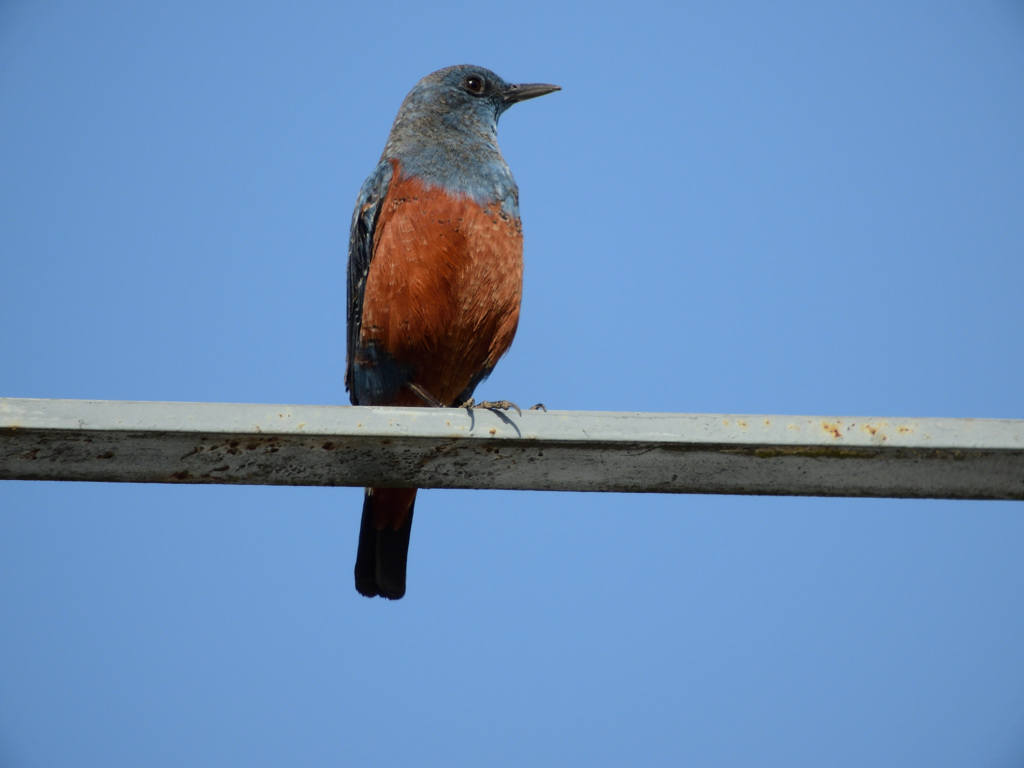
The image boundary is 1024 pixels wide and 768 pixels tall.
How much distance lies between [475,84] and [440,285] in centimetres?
155

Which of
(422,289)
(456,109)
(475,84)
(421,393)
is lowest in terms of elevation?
(421,393)

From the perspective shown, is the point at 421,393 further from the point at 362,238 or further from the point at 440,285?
the point at 362,238

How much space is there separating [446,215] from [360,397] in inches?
35.0

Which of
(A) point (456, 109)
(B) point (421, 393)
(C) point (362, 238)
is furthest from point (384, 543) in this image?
(A) point (456, 109)

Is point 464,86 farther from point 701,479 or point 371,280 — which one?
point 701,479

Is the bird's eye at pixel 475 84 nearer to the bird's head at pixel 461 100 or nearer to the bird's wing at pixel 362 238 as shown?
the bird's head at pixel 461 100

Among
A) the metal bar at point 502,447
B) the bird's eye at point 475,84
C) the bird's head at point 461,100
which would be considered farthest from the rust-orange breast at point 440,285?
the metal bar at point 502,447

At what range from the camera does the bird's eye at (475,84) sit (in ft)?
17.0

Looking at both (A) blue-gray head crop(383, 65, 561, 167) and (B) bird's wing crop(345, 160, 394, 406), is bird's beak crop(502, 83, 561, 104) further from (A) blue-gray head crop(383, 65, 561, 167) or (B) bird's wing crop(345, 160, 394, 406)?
(B) bird's wing crop(345, 160, 394, 406)

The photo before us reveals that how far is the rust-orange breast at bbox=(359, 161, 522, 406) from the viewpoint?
4.16m

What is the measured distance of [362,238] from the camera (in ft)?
14.9

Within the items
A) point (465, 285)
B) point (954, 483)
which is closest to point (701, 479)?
point (954, 483)

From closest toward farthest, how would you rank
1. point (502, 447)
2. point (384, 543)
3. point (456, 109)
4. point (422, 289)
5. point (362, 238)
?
point (502, 447), point (422, 289), point (384, 543), point (362, 238), point (456, 109)

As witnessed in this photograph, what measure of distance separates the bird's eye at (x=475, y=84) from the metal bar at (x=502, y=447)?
9.66 feet
